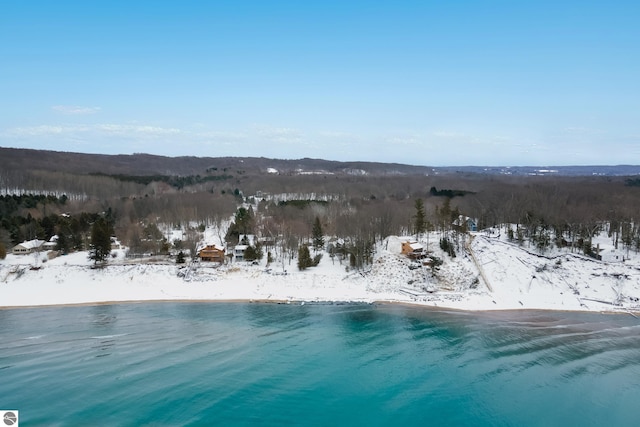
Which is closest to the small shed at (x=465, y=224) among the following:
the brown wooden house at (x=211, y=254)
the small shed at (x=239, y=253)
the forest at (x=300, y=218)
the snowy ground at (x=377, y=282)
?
the forest at (x=300, y=218)

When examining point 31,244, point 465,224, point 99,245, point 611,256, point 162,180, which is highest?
point 162,180

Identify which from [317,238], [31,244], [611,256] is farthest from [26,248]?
[611,256]

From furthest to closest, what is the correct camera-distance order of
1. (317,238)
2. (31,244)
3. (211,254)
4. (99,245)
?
(317,238)
(31,244)
(211,254)
(99,245)

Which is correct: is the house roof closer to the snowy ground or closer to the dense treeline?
the snowy ground

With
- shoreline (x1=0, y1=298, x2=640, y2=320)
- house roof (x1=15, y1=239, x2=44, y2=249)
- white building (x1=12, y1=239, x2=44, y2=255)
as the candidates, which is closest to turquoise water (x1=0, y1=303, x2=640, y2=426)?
shoreline (x1=0, y1=298, x2=640, y2=320)

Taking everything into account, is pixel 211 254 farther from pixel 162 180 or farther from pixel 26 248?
pixel 162 180

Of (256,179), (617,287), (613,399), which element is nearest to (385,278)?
(617,287)

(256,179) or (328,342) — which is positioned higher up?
(256,179)

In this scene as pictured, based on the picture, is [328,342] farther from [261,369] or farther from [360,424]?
[360,424]
